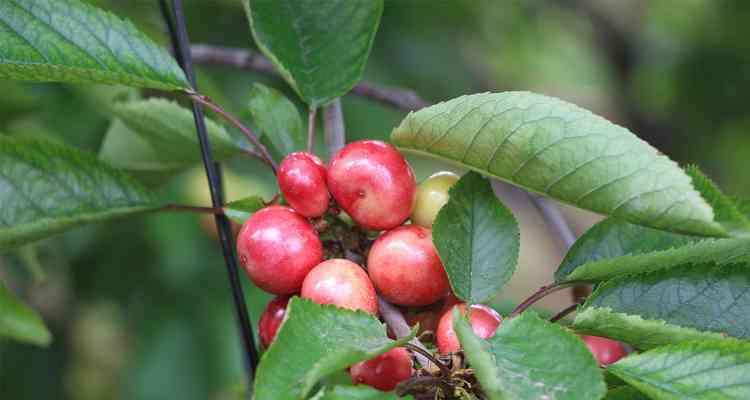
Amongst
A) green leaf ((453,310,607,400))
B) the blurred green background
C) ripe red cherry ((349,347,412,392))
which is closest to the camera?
green leaf ((453,310,607,400))

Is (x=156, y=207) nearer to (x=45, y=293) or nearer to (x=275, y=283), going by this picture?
(x=275, y=283)

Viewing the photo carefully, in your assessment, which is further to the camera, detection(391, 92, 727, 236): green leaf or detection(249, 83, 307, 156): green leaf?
detection(249, 83, 307, 156): green leaf

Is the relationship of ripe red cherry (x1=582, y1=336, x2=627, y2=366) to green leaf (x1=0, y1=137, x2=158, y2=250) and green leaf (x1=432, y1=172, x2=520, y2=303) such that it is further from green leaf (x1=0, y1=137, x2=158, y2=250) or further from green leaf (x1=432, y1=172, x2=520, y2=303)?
green leaf (x1=0, y1=137, x2=158, y2=250)

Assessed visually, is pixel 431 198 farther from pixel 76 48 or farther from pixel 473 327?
pixel 76 48

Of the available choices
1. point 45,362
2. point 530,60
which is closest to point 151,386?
point 45,362

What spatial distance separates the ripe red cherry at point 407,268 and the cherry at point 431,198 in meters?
0.05

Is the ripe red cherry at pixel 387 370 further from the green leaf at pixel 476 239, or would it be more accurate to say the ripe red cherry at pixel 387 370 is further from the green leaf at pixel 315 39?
the green leaf at pixel 315 39

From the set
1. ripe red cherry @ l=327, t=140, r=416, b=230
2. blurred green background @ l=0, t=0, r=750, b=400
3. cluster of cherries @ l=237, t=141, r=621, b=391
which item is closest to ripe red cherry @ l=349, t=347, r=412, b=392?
cluster of cherries @ l=237, t=141, r=621, b=391

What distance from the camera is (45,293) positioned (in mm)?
2066

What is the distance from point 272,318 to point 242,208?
12 centimetres

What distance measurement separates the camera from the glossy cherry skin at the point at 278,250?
701 mm

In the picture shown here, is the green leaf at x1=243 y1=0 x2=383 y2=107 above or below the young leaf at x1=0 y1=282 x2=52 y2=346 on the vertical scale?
above

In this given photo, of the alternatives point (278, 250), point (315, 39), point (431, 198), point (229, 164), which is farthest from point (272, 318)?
point (229, 164)

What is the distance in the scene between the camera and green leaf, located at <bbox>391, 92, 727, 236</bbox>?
1.82 ft
